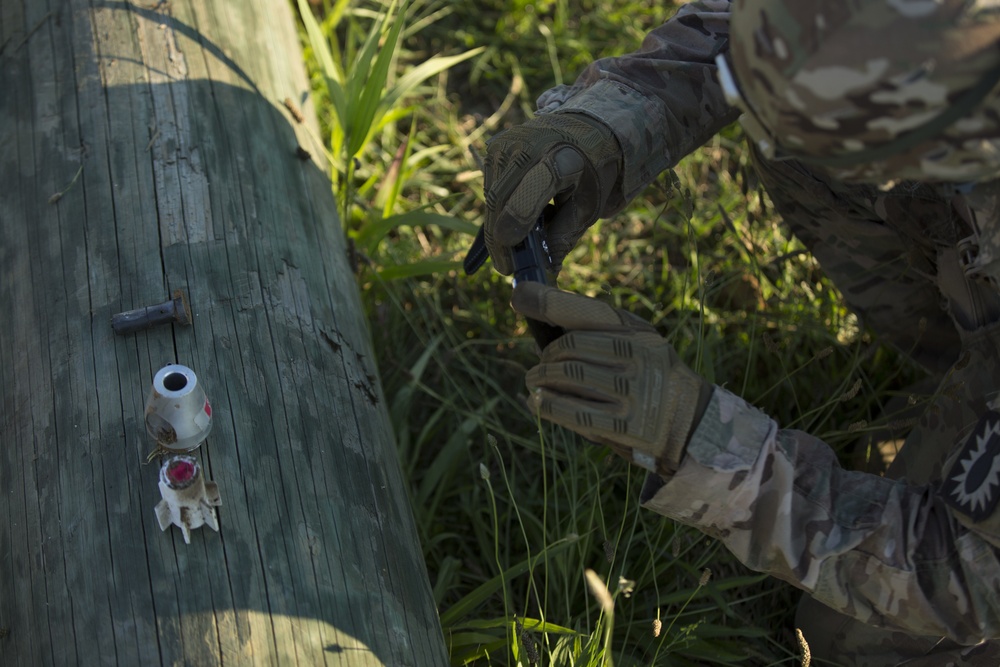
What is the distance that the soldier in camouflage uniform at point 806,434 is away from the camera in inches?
52.6

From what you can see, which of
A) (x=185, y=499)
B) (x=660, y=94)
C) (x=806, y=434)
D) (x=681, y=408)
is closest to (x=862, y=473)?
(x=806, y=434)

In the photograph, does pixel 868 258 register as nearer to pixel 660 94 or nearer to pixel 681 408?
pixel 660 94

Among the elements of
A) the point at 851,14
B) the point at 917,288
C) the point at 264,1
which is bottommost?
the point at 917,288

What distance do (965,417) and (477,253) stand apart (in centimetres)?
110

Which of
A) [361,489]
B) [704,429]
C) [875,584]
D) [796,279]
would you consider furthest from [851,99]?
[796,279]

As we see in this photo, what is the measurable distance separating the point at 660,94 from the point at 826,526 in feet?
3.47

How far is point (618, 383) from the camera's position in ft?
4.84

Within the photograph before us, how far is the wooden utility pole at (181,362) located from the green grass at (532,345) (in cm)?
31

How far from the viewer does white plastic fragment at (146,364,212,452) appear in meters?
1.40

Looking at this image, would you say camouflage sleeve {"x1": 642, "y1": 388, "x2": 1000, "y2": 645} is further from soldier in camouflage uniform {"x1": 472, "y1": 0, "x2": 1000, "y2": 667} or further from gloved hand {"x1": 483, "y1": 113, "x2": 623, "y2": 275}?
gloved hand {"x1": 483, "y1": 113, "x2": 623, "y2": 275}

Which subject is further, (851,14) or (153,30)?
(153,30)

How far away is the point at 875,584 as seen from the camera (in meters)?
1.51

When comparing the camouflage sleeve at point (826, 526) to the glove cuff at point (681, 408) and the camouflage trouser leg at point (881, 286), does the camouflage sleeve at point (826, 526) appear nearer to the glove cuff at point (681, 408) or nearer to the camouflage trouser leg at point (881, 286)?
the glove cuff at point (681, 408)

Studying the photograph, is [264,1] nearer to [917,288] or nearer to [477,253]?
[477,253]
